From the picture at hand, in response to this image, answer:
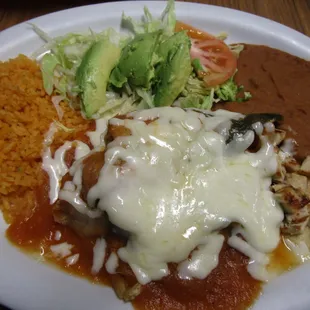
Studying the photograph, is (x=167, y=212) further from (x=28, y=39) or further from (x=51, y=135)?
(x=28, y=39)

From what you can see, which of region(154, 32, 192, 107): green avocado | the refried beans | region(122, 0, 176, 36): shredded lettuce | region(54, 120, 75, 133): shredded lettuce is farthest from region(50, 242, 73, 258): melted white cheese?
region(122, 0, 176, 36): shredded lettuce

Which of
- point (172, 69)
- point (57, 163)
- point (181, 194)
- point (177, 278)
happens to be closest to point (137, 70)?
point (172, 69)

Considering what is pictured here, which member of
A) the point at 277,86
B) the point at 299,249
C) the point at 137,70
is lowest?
the point at 299,249

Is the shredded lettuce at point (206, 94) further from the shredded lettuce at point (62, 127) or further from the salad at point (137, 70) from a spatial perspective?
the shredded lettuce at point (62, 127)

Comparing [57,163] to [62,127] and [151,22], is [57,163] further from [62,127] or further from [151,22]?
[151,22]

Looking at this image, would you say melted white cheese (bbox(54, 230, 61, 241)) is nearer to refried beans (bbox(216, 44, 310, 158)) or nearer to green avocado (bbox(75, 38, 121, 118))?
green avocado (bbox(75, 38, 121, 118))

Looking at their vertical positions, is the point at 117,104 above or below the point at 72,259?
above

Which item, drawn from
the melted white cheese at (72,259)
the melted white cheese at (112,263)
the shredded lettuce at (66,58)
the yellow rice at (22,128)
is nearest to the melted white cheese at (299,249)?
the melted white cheese at (112,263)

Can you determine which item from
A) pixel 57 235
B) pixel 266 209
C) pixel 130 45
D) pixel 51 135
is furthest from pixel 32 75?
pixel 266 209
